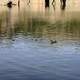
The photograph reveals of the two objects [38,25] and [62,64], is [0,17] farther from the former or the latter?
[62,64]

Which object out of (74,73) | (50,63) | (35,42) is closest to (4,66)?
(50,63)

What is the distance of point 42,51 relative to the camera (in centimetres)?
4072

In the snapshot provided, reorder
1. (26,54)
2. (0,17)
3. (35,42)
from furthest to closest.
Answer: (0,17) < (35,42) < (26,54)

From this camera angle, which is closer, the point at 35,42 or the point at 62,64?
the point at 62,64

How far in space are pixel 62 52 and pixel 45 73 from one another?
1104cm

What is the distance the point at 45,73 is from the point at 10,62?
5.79 metres

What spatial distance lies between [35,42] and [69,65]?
1693 cm

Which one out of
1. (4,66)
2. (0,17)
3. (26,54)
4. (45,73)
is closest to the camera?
(45,73)

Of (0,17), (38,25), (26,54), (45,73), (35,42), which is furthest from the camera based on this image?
(0,17)

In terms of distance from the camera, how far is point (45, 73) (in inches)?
1155

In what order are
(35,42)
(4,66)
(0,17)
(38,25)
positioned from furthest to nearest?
(0,17) < (38,25) < (35,42) < (4,66)

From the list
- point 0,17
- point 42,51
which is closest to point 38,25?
point 0,17

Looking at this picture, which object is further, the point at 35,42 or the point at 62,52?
the point at 35,42

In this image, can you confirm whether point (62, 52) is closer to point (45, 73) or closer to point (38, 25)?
point (45, 73)
